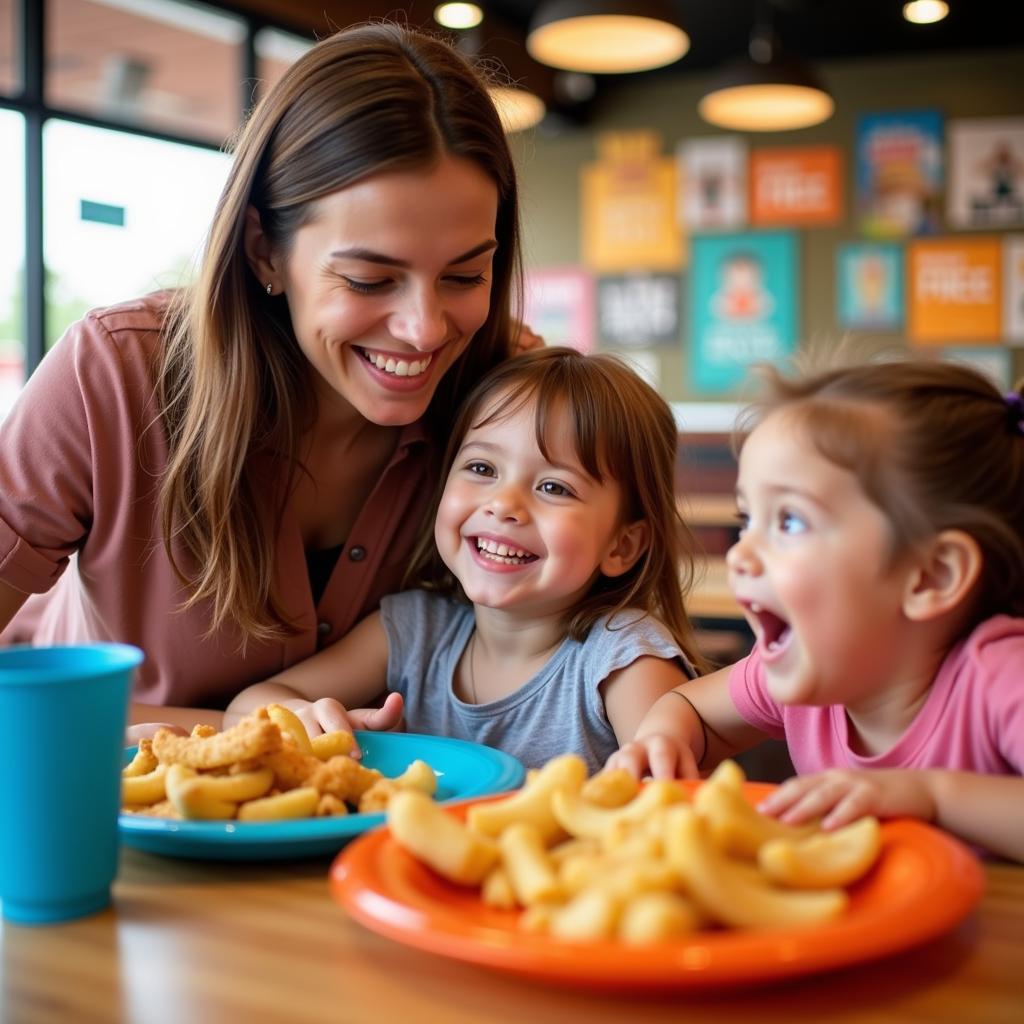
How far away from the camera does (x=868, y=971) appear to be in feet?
2.52

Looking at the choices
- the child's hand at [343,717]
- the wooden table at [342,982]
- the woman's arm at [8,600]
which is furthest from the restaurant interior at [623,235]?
the woman's arm at [8,600]

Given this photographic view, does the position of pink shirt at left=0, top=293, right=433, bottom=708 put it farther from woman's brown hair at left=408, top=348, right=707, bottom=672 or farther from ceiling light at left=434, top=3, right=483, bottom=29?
ceiling light at left=434, top=3, right=483, bottom=29

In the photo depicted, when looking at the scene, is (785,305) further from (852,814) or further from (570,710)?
(852,814)

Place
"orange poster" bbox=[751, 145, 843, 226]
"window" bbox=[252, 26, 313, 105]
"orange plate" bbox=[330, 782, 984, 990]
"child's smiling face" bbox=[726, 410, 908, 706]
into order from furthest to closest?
1. "orange poster" bbox=[751, 145, 843, 226]
2. "window" bbox=[252, 26, 313, 105]
3. "child's smiling face" bbox=[726, 410, 908, 706]
4. "orange plate" bbox=[330, 782, 984, 990]

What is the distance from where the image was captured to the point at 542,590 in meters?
1.59

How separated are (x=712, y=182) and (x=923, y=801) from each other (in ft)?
24.9

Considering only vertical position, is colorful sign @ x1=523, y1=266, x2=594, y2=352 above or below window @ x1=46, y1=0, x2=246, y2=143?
below

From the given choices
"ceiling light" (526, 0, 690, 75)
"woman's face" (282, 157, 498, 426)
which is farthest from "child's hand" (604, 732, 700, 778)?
"ceiling light" (526, 0, 690, 75)

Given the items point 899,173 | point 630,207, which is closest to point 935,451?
point 899,173

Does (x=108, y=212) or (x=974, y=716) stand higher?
(x=108, y=212)

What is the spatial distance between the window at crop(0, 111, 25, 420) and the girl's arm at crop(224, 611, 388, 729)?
3.45m

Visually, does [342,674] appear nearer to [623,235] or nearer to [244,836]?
[244,836]

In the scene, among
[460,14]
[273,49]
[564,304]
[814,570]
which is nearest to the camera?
[814,570]

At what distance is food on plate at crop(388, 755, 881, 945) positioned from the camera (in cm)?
74
